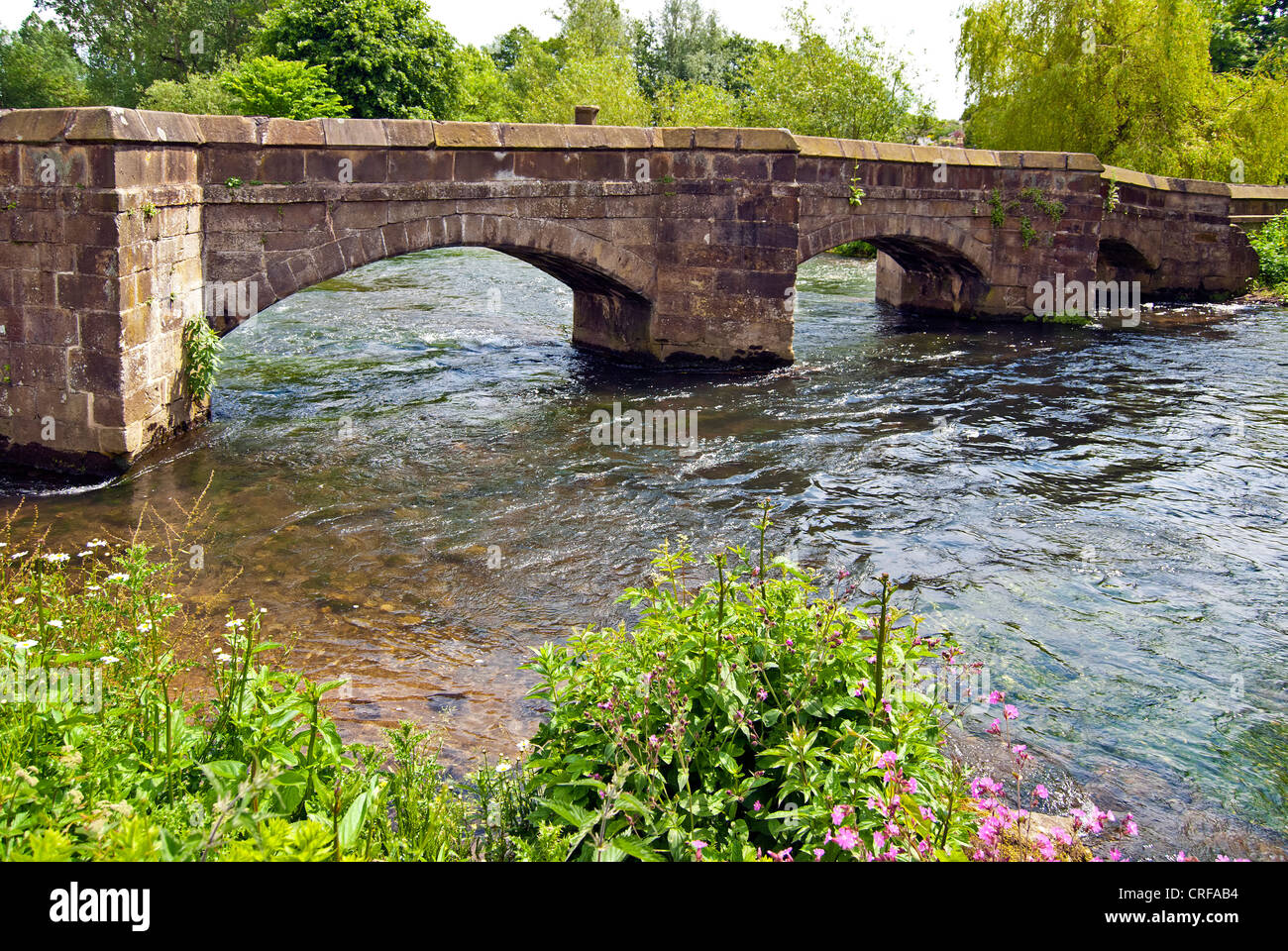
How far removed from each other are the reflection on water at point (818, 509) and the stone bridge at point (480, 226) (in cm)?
88

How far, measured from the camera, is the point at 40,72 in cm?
5312

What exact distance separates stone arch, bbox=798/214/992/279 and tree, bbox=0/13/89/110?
48022mm

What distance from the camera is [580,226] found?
12.4 m

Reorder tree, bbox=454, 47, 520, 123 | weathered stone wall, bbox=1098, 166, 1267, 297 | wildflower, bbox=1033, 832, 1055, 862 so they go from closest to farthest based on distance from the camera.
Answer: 1. wildflower, bbox=1033, 832, 1055, 862
2. weathered stone wall, bbox=1098, 166, 1267, 297
3. tree, bbox=454, 47, 520, 123

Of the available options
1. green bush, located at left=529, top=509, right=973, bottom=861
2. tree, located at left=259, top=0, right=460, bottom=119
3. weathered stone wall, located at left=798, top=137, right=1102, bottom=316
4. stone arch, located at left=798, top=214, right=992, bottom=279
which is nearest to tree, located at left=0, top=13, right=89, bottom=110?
tree, located at left=259, top=0, right=460, bottom=119

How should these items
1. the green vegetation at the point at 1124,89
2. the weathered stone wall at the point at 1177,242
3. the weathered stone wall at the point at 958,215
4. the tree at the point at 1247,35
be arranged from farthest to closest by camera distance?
the tree at the point at 1247,35, the green vegetation at the point at 1124,89, the weathered stone wall at the point at 1177,242, the weathered stone wall at the point at 958,215

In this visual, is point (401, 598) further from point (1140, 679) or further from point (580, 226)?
point (580, 226)

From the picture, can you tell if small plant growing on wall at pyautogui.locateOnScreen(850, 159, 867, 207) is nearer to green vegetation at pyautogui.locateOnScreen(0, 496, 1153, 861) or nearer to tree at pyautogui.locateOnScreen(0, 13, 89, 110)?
green vegetation at pyautogui.locateOnScreen(0, 496, 1153, 861)

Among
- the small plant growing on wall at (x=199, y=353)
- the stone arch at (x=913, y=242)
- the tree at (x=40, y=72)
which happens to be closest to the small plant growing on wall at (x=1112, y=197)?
the stone arch at (x=913, y=242)

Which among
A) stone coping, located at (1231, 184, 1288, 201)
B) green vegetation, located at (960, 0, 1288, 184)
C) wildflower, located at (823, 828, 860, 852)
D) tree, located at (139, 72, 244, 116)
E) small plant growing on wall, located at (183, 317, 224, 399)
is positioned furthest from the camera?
tree, located at (139, 72, 244, 116)

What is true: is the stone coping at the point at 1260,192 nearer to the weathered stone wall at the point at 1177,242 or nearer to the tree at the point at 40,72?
the weathered stone wall at the point at 1177,242

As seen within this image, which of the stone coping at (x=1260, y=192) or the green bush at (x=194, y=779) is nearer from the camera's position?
the green bush at (x=194, y=779)

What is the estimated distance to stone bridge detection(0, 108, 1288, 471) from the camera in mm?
8492

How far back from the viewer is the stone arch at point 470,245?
1026 cm
